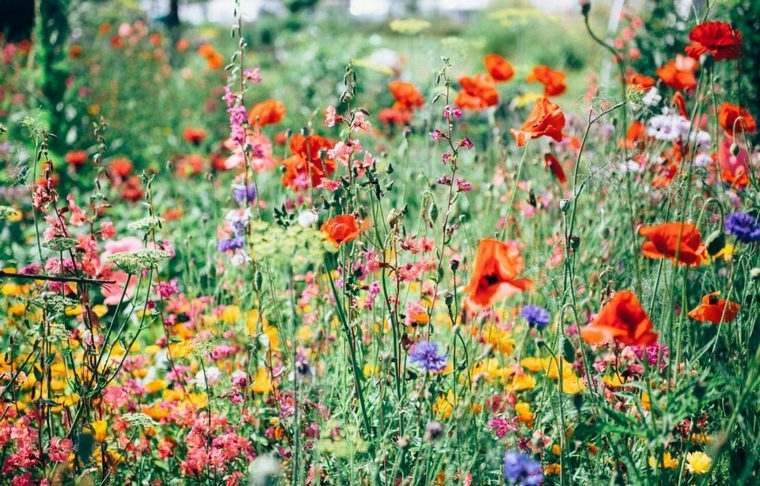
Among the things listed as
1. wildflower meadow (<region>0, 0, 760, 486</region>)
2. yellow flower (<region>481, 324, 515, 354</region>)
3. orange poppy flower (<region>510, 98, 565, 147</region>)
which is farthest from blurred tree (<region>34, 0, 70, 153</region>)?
orange poppy flower (<region>510, 98, 565, 147</region>)

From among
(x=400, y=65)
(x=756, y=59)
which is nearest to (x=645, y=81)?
(x=756, y=59)

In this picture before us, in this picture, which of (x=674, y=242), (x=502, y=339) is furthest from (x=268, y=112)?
(x=674, y=242)

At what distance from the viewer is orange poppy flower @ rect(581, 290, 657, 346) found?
1433 mm

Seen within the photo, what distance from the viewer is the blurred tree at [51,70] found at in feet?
15.0

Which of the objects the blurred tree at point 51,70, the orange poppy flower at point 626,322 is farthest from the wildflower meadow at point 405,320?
the blurred tree at point 51,70

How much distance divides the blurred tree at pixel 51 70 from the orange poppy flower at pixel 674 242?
4.02m

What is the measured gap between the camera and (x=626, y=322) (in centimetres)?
145

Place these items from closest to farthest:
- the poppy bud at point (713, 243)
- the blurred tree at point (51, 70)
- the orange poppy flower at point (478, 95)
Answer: the poppy bud at point (713, 243), the orange poppy flower at point (478, 95), the blurred tree at point (51, 70)

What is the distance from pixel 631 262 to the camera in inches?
108

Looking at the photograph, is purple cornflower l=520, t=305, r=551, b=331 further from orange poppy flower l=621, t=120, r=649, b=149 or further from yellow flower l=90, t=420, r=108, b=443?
orange poppy flower l=621, t=120, r=649, b=149

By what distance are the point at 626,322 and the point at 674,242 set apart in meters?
0.21

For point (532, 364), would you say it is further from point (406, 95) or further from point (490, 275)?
point (406, 95)

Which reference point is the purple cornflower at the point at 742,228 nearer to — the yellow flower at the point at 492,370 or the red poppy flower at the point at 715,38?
the red poppy flower at the point at 715,38

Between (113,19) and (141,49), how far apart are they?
2.91 m
